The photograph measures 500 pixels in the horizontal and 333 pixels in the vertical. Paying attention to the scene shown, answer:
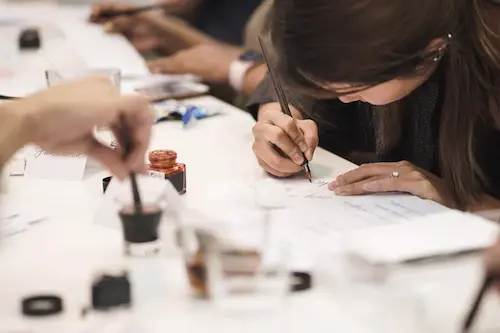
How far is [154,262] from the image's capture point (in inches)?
39.6

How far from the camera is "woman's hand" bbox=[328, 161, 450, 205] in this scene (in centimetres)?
123

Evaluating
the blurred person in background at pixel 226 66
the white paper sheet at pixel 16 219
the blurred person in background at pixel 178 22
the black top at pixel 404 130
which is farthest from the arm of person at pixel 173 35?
the white paper sheet at pixel 16 219

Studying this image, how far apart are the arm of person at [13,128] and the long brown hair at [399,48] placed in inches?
14.1

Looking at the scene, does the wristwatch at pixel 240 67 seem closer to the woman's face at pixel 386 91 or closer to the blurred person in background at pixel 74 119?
the woman's face at pixel 386 91

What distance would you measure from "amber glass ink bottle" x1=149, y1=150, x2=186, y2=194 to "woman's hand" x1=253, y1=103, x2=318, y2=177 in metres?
0.16

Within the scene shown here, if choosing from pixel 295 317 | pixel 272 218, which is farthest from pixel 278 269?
pixel 272 218

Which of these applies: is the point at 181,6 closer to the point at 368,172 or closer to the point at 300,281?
the point at 368,172

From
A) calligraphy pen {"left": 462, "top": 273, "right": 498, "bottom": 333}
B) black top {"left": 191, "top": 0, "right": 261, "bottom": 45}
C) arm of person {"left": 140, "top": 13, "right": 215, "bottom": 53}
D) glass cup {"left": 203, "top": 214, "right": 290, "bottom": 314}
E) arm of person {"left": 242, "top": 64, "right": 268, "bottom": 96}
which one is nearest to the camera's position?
calligraphy pen {"left": 462, "top": 273, "right": 498, "bottom": 333}

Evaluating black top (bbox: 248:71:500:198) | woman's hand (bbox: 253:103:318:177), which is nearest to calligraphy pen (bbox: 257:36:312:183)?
woman's hand (bbox: 253:103:318:177)

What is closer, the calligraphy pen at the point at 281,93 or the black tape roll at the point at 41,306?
the black tape roll at the point at 41,306

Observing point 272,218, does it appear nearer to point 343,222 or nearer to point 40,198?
point 343,222

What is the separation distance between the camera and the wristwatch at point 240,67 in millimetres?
2107

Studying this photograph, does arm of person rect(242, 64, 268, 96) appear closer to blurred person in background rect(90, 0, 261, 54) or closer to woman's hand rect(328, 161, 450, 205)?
blurred person in background rect(90, 0, 261, 54)

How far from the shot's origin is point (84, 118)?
105cm
